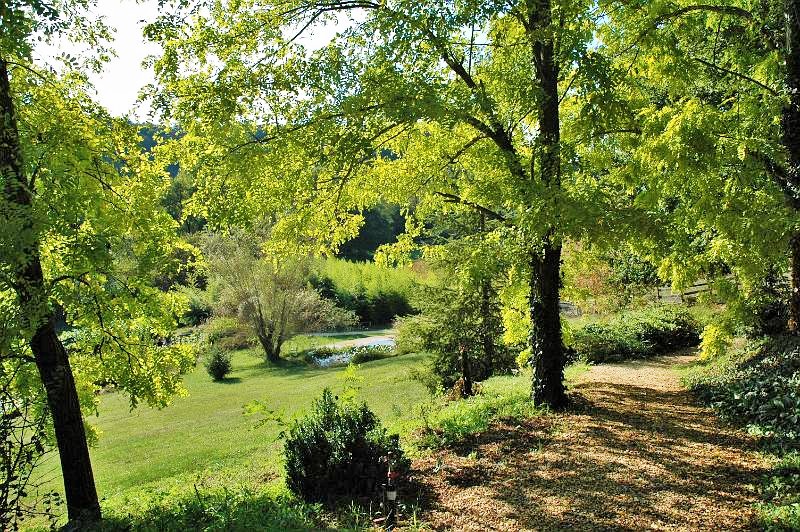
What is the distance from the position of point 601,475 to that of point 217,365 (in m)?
22.4

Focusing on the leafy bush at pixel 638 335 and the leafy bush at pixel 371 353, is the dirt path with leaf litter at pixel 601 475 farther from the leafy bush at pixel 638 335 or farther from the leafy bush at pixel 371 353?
the leafy bush at pixel 371 353

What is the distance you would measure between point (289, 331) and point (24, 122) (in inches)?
961

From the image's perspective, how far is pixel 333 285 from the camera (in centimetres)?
4303

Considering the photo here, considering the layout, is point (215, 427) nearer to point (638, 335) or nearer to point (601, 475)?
point (638, 335)

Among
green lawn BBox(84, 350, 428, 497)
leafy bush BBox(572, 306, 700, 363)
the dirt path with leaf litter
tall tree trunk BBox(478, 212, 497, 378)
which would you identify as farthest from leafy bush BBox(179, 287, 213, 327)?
the dirt path with leaf litter

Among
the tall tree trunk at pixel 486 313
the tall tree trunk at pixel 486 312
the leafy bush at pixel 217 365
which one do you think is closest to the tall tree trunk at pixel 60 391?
the tall tree trunk at pixel 486 313

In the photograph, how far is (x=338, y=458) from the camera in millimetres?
5195

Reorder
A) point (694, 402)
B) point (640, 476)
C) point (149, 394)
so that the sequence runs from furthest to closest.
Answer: point (694, 402), point (149, 394), point (640, 476)

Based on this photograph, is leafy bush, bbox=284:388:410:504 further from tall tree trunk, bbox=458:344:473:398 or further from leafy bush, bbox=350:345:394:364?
leafy bush, bbox=350:345:394:364

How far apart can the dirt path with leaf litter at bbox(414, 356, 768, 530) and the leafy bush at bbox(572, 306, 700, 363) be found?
7.19 metres

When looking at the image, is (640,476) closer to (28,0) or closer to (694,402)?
(694,402)

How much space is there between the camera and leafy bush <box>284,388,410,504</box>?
520cm

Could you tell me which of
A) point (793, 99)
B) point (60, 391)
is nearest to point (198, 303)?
point (60, 391)

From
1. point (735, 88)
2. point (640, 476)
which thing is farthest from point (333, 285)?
point (640, 476)
